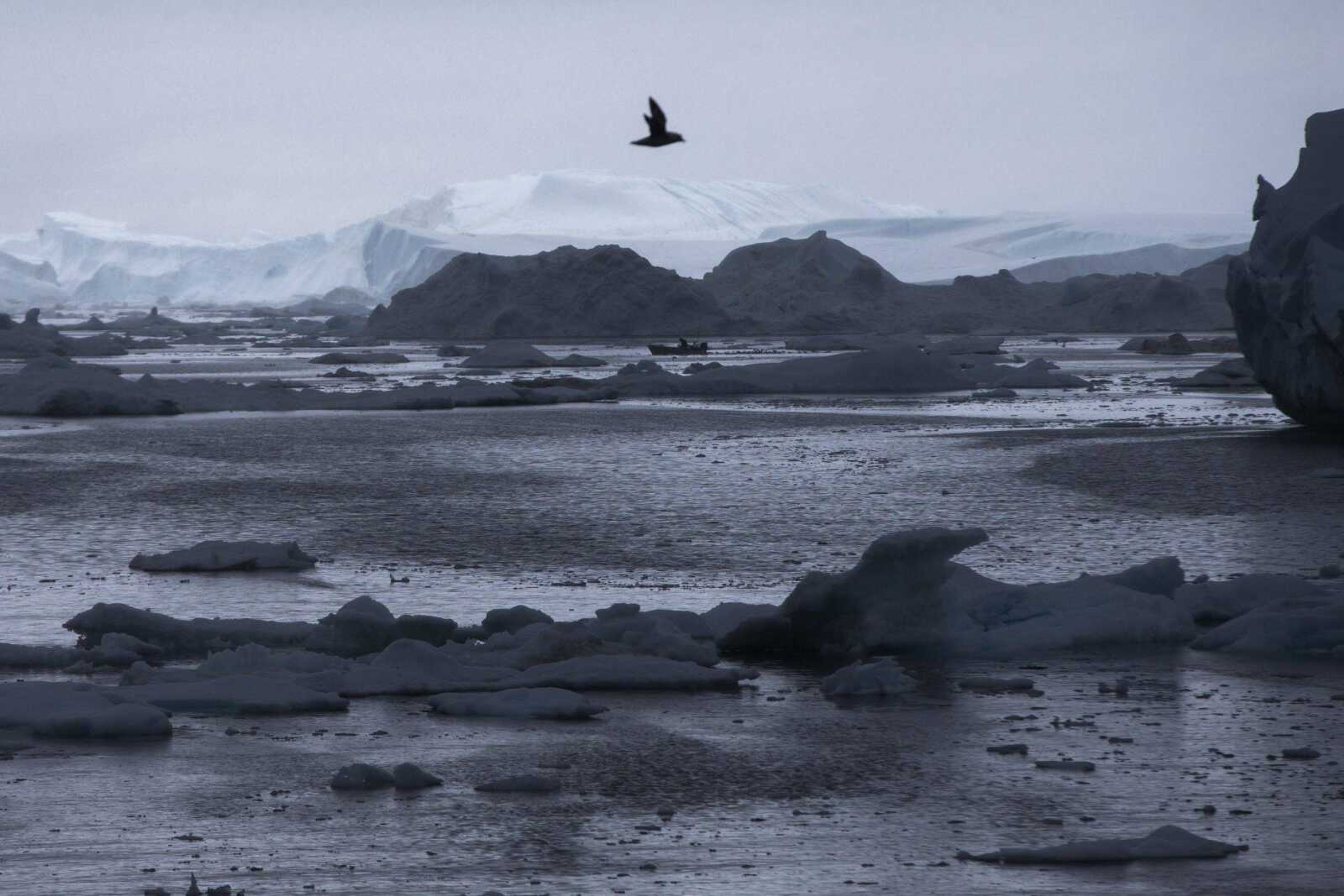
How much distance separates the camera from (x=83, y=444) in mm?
18156

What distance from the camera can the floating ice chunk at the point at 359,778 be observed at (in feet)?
17.3

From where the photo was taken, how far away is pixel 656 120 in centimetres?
712

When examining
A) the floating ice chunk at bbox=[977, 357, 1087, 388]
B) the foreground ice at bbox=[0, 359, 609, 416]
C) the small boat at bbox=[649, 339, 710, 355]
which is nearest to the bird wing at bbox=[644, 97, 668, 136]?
the foreground ice at bbox=[0, 359, 609, 416]

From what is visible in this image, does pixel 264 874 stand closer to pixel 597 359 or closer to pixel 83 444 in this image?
pixel 83 444

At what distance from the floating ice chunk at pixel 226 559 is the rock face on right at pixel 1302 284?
9983 mm

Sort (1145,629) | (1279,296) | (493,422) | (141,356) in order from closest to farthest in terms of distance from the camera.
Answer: (1145,629) → (1279,296) → (493,422) → (141,356)

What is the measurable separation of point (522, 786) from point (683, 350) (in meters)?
31.6

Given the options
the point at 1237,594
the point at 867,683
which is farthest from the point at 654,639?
the point at 1237,594

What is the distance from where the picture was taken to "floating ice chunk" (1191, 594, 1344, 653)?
7.30m

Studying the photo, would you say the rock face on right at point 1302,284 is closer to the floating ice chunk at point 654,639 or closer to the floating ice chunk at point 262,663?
the floating ice chunk at point 654,639

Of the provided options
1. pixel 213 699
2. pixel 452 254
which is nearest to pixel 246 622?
pixel 213 699

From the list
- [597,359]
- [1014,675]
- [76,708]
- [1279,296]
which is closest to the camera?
[76,708]

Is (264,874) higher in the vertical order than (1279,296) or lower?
lower

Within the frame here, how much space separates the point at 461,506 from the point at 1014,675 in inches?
248
